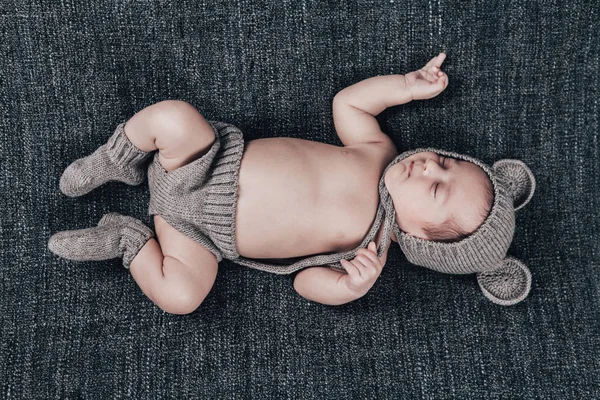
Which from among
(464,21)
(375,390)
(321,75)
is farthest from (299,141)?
(375,390)

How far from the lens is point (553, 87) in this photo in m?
1.77

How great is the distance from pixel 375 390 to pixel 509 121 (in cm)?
98

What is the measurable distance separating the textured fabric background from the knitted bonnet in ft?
0.25

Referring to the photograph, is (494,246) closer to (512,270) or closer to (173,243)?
(512,270)

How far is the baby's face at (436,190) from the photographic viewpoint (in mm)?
1546

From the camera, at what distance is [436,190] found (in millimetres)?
1565

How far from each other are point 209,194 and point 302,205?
284mm

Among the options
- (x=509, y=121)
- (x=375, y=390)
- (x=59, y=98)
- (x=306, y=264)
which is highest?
(x=59, y=98)

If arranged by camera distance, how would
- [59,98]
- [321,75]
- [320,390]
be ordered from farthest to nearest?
[321,75]
[59,98]
[320,390]

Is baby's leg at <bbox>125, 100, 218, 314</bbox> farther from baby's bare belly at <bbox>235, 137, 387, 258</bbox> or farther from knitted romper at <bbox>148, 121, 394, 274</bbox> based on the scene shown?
baby's bare belly at <bbox>235, 137, 387, 258</bbox>

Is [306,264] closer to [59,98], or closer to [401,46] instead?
[401,46]

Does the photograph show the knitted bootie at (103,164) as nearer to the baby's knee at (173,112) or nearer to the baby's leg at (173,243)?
the baby's leg at (173,243)

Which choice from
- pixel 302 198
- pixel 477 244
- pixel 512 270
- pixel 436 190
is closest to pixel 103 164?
pixel 302 198

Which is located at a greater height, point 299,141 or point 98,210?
point 299,141
